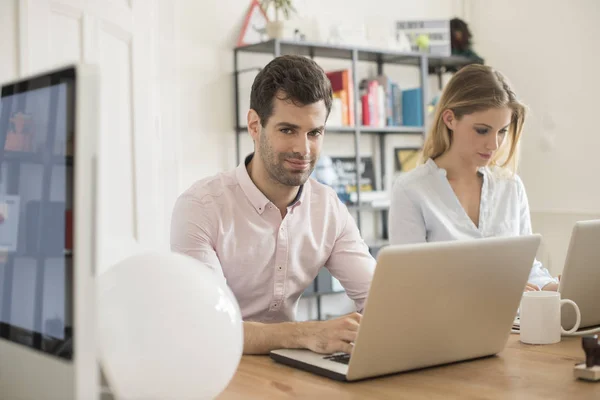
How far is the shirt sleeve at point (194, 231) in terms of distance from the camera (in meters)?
1.80

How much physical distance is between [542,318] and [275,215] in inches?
29.7

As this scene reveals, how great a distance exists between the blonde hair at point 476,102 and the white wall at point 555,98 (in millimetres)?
1940

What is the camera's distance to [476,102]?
2295mm

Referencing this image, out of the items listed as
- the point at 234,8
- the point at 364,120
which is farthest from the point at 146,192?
the point at 364,120

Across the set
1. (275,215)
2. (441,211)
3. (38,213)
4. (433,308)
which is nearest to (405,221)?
(441,211)

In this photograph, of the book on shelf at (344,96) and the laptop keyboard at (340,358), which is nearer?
the laptop keyboard at (340,358)

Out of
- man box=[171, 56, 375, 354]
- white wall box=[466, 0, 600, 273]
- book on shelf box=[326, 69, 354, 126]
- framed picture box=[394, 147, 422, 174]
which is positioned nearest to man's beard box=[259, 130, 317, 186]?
man box=[171, 56, 375, 354]

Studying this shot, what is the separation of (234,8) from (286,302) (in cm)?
227

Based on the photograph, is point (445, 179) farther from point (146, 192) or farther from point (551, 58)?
point (551, 58)

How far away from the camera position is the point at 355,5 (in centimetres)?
430

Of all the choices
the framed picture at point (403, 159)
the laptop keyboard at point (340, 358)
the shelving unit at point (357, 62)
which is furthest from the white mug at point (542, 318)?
the framed picture at point (403, 159)

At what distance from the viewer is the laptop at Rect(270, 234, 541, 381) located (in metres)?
1.19

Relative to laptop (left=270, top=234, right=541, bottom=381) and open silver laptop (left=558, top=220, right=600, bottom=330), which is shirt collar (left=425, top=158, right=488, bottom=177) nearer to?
open silver laptop (left=558, top=220, right=600, bottom=330)

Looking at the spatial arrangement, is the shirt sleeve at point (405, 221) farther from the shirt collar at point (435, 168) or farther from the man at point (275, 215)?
the man at point (275, 215)
